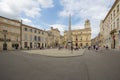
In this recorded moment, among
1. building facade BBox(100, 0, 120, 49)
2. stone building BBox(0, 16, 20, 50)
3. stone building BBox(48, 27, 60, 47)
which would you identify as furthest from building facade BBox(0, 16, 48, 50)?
building facade BBox(100, 0, 120, 49)

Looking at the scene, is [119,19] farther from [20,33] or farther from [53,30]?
[53,30]

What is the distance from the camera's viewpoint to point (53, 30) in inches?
3344

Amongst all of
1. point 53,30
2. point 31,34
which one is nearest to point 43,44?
point 31,34

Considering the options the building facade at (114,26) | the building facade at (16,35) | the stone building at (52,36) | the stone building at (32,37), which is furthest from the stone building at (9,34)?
the building facade at (114,26)

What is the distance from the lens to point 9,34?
1700 inches

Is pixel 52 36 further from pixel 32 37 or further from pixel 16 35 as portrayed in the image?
pixel 16 35

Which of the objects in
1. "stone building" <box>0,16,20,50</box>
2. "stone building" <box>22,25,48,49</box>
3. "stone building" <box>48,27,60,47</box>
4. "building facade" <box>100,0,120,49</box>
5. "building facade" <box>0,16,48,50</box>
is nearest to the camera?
"building facade" <box>100,0,120,49</box>

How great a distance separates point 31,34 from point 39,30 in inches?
323

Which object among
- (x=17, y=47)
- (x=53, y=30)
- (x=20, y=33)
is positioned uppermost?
(x=53, y=30)

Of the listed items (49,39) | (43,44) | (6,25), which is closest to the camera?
(6,25)

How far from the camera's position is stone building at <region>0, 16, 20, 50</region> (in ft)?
132

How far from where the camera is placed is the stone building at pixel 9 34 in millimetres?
40094

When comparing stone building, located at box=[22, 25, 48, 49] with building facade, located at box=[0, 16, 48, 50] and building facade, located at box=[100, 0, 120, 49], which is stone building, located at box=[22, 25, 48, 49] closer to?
building facade, located at box=[0, 16, 48, 50]

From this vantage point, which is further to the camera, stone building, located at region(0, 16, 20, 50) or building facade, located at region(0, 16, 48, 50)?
building facade, located at region(0, 16, 48, 50)
